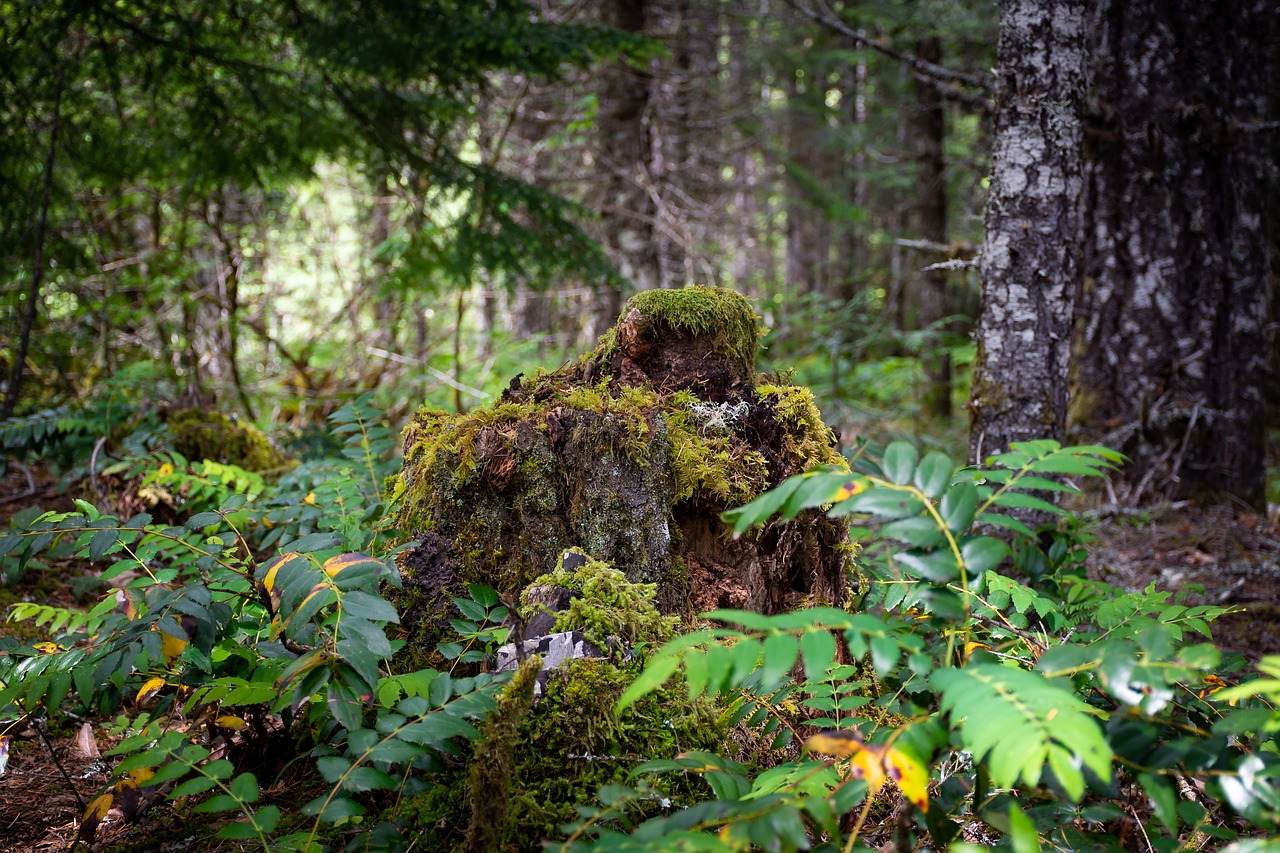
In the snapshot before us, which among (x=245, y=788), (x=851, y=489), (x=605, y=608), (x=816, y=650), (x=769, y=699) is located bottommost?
(x=769, y=699)

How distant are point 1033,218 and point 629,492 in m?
2.46

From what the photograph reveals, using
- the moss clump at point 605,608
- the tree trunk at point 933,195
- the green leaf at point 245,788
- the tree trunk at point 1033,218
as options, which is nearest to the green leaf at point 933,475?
the moss clump at point 605,608

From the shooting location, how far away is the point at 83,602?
3.58 metres

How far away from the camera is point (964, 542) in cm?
131

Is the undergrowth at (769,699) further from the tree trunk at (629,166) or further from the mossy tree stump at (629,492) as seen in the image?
the tree trunk at (629,166)

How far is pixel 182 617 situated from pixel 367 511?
3.32 feet

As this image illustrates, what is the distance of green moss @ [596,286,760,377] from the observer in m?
2.52

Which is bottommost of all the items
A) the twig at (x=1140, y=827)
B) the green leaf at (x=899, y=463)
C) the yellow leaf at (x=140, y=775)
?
the twig at (x=1140, y=827)

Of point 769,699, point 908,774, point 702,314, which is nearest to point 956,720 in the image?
point 908,774

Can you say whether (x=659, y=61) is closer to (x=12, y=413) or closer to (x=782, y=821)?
(x=12, y=413)

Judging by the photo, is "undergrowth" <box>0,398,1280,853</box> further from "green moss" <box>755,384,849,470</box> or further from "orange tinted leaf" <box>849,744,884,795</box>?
"green moss" <box>755,384,849,470</box>

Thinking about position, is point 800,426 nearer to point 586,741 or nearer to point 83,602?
point 586,741

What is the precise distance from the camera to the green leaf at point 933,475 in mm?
1291

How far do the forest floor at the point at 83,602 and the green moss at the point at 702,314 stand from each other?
1.64 meters
